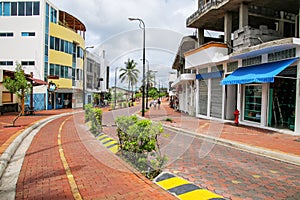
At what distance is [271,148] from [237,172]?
3410 millimetres

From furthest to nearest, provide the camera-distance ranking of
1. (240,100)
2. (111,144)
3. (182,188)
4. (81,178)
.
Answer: (240,100) < (111,144) < (81,178) < (182,188)

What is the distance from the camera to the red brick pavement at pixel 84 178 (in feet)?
14.5

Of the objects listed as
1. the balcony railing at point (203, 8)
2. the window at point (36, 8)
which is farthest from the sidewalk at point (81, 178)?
the window at point (36, 8)

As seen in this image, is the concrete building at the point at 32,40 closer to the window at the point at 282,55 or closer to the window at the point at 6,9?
the window at the point at 6,9

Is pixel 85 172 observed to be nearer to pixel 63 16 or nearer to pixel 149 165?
pixel 149 165

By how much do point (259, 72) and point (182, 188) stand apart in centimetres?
957

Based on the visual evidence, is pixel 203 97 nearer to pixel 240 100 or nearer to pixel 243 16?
pixel 240 100

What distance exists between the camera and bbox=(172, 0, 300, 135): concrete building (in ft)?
38.8

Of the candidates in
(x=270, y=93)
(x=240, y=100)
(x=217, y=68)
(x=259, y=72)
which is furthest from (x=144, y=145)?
(x=217, y=68)

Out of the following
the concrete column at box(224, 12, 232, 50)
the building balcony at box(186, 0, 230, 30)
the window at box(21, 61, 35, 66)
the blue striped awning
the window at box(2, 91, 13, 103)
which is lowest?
the window at box(2, 91, 13, 103)

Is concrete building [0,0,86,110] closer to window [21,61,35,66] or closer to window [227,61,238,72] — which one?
window [21,61,35,66]

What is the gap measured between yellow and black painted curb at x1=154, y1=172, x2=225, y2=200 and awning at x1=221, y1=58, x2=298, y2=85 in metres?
7.98

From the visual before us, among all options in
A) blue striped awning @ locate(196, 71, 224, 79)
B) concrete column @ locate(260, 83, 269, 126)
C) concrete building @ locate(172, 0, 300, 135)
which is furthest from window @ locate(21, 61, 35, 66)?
concrete column @ locate(260, 83, 269, 126)

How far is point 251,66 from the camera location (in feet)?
45.9
